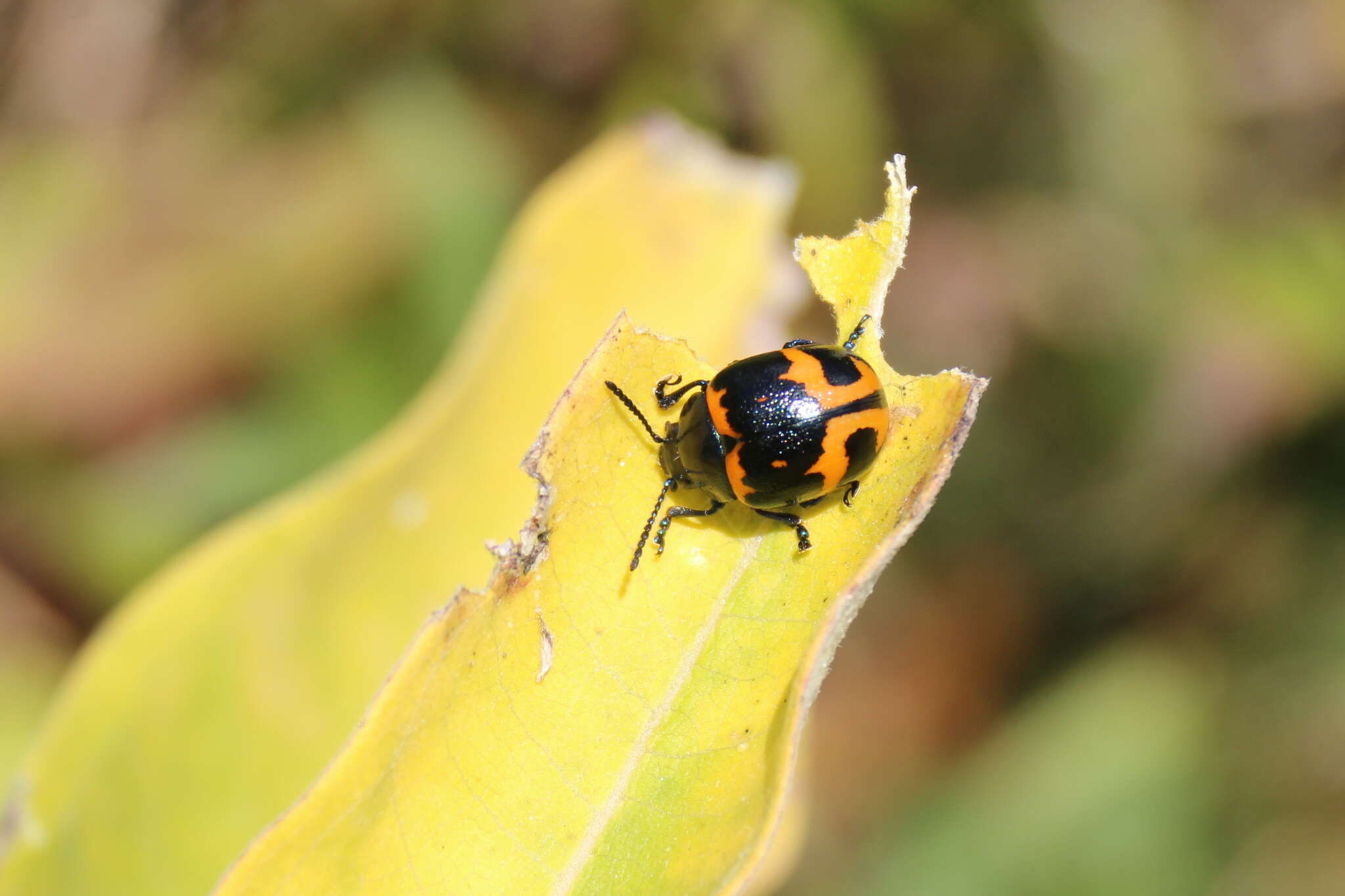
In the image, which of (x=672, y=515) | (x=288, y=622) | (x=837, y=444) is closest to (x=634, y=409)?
(x=672, y=515)

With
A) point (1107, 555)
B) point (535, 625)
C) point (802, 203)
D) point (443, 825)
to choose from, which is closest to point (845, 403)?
point (535, 625)

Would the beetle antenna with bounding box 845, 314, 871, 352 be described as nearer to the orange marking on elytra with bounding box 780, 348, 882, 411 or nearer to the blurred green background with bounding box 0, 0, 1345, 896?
the orange marking on elytra with bounding box 780, 348, 882, 411

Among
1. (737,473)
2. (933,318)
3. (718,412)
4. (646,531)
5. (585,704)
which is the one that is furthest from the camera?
(933,318)

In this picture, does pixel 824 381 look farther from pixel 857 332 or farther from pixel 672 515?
pixel 672 515

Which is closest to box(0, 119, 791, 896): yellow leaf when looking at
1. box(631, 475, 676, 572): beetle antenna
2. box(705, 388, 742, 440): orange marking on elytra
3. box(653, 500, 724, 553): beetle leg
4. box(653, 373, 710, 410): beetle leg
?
box(705, 388, 742, 440): orange marking on elytra

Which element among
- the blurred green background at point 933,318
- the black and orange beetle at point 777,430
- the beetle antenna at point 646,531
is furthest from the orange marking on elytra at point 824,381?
the blurred green background at point 933,318

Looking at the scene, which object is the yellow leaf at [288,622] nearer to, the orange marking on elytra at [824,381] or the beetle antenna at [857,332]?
the orange marking on elytra at [824,381]
